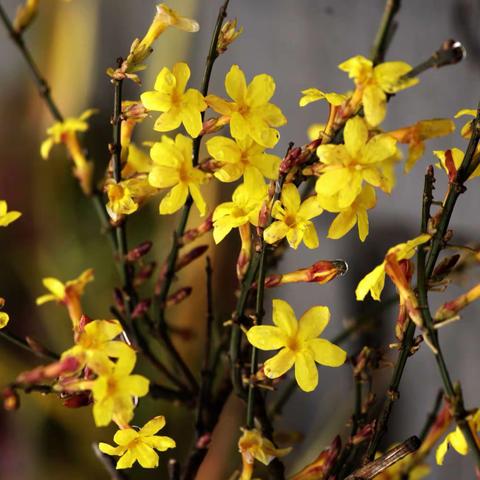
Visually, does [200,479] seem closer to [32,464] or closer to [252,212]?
[32,464]

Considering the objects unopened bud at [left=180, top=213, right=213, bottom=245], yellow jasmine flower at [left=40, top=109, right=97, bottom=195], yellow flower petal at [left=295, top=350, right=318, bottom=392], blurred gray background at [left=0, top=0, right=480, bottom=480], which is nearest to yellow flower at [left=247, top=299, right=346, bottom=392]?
yellow flower petal at [left=295, top=350, right=318, bottom=392]

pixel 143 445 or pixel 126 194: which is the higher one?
pixel 126 194

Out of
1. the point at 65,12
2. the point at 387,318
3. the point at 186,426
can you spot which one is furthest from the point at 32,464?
the point at 65,12

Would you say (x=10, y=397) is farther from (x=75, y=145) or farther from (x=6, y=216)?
(x=75, y=145)

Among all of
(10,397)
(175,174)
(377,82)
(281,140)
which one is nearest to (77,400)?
(10,397)

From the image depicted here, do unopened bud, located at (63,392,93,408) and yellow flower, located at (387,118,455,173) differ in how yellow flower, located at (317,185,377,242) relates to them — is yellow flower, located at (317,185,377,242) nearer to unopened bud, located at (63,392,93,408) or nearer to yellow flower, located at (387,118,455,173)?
yellow flower, located at (387,118,455,173)

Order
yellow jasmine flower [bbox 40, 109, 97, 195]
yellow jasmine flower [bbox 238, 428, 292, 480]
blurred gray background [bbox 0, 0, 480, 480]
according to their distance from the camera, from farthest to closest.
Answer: blurred gray background [bbox 0, 0, 480, 480]
yellow jasmine flower [bbox 40, 109, 97, 195]
yellow jasmine flower [bbox 238, 428, 292, 480]
